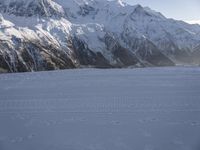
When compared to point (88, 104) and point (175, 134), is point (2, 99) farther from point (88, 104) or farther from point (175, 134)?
point (175, 134)

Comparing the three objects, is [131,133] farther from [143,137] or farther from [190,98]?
[190,98]

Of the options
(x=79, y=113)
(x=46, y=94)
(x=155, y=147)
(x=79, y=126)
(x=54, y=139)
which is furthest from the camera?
(x=46, y=94)

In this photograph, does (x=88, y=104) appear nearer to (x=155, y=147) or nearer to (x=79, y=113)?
(x=79, y=113)

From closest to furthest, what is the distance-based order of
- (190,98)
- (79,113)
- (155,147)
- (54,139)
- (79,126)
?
1. (155,147)
2. (54,139)
3. (79,126)
4. (79,113)
5. (190,98)

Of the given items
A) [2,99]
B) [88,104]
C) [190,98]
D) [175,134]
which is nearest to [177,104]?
[190,98]

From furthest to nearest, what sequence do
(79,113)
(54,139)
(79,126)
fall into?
(79,113), (79,126), (54,139)

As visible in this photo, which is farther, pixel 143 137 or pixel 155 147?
pixel 143 137

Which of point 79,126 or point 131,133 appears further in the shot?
point 79,126

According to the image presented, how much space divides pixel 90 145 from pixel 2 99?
73.3ft

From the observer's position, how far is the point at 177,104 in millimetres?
36969

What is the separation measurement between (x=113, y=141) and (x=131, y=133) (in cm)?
221

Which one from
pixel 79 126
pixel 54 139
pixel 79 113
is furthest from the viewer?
pixel 79 113

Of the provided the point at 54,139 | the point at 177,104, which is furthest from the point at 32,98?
the point at 54,139

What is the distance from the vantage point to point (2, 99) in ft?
140
